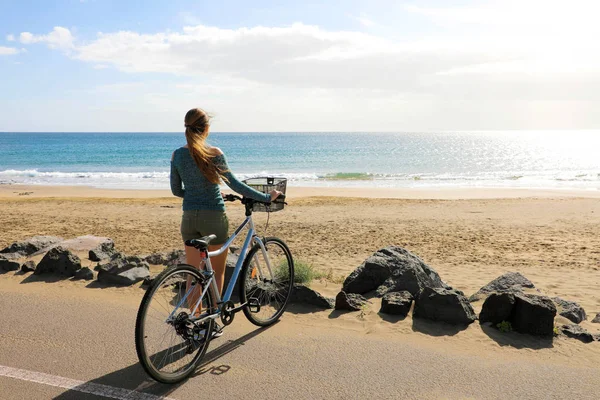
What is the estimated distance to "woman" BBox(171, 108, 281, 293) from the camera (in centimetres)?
412

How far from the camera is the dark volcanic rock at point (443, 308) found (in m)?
4.90

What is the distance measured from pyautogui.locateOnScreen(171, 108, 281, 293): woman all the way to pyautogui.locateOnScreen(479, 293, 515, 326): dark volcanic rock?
2.32 metres

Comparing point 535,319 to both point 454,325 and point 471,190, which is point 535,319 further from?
point 471,190

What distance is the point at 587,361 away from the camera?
13.8 feet

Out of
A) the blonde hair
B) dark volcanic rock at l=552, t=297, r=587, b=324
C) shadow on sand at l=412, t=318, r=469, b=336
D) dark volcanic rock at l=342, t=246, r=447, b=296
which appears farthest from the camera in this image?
dark volcanic rock at l=342, t=246, r=447, b=296

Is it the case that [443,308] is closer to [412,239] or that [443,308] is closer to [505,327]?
[505,327]

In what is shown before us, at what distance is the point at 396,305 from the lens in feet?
16.9

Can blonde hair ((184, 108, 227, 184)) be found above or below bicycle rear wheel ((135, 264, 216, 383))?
above

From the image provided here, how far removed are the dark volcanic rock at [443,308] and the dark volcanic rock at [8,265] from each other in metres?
5.19

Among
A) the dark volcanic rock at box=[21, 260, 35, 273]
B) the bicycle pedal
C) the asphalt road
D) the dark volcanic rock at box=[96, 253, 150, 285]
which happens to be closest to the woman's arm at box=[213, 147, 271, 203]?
the bicycle pedal

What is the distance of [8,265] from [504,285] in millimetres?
6439

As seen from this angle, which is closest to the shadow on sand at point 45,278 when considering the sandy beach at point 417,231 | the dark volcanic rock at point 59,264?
the dark volcanic rock at point 59,264

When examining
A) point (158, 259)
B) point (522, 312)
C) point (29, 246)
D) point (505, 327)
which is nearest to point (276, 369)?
point (505, 327)

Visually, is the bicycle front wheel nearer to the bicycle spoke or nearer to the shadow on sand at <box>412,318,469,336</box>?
the bicycle spoke
